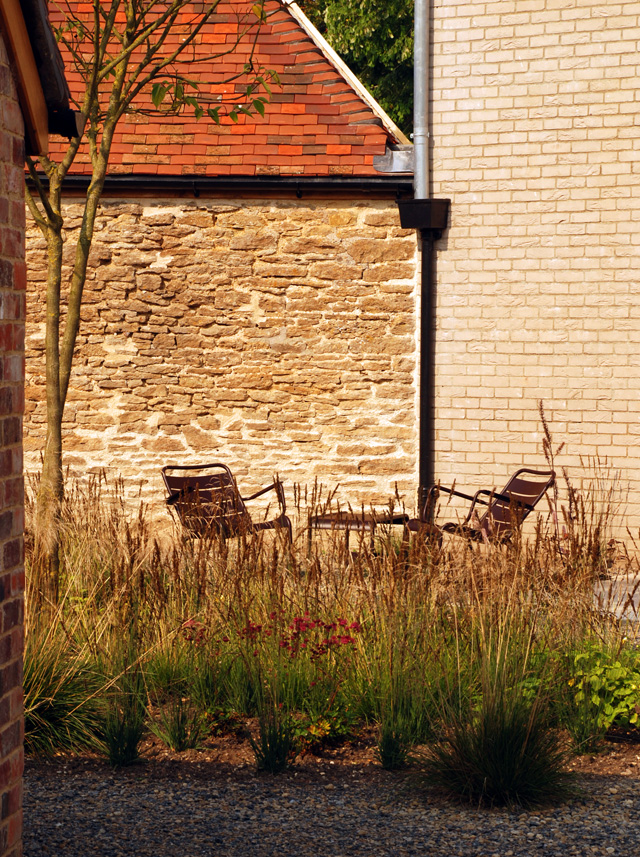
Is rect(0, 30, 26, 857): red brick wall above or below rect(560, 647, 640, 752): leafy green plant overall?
above

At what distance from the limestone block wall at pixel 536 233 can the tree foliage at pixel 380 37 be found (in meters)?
6.06

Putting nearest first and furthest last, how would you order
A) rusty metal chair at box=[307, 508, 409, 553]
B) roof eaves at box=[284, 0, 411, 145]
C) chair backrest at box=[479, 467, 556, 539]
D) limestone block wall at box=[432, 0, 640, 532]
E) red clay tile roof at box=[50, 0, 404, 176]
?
rusty metal chair at box=[307, 508, 409, 553], chair backrest at box=[479, 467, 556, 539], limestone block wall at box=[432, 0, 640, 532], red clay tile roof at box=[50, 0, 404, 176], roof eaves at box=[284, 0, 411, 145]

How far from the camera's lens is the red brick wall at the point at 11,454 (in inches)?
92.7

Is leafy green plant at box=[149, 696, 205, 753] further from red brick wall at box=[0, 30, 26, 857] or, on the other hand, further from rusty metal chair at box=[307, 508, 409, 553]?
red brick wall at box=[0, 30, 26, 857]

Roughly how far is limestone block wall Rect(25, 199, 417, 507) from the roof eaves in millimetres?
702

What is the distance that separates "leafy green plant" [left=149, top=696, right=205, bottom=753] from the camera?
4078 millimetres

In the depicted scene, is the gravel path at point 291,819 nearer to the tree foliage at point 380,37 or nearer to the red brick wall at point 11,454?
the red brick wall at point 11,454

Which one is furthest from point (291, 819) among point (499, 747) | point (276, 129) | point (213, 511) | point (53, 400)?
point (276, 129)

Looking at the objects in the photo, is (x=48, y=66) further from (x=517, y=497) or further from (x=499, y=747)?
(x=517, y=497)

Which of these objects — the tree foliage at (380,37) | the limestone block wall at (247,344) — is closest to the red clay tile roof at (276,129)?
the limestone block wall at (247,344)

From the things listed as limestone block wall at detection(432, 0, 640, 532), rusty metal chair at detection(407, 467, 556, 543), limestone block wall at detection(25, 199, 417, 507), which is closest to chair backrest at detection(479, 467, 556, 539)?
rusty metal chair at detection(407, 467, 556, 543)

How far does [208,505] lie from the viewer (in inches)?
229

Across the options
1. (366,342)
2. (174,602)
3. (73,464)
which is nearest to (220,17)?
(366,342)

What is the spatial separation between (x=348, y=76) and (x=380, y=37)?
6.01 meters
